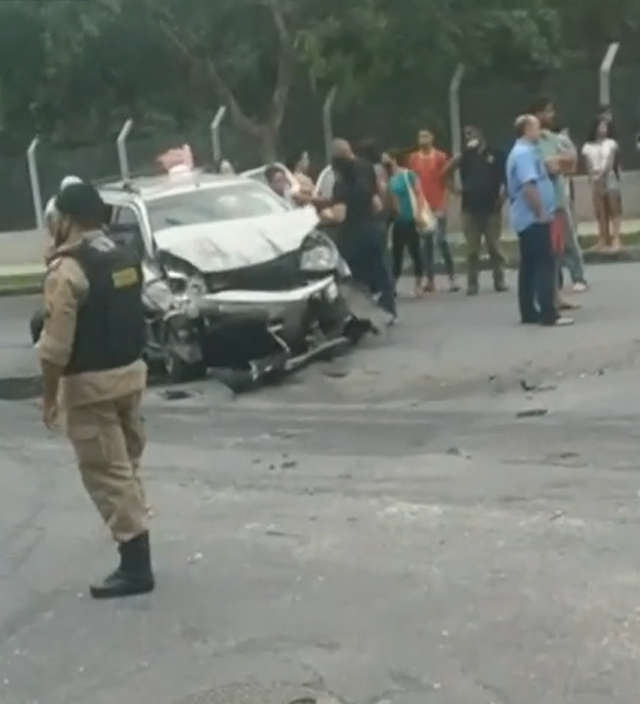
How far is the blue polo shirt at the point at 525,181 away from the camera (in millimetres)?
14070

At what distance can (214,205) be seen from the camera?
15188 mm

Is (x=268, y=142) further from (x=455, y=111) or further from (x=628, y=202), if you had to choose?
(x=628, y=202)

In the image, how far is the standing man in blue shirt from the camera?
14.1m

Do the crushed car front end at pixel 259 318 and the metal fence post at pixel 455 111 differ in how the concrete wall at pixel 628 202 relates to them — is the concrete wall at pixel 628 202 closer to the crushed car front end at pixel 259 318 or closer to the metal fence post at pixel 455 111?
the metal fence post at pixel 455 111

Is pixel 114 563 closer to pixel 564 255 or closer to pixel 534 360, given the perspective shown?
pixel 534 360

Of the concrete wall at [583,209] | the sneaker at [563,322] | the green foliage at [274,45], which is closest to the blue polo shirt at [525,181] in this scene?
the sneaker at [563,322]

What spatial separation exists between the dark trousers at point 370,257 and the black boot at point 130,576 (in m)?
7.89

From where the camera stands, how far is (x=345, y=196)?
15203mm

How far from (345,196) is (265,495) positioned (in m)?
6.12

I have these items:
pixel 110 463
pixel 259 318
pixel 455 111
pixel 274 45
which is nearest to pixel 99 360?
pixel 110 463

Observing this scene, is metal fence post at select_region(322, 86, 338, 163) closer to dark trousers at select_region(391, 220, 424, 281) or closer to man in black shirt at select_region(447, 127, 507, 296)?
dark trousers at select_region(391, 220, 424, 281)

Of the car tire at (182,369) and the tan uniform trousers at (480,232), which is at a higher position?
the tan uniform trousers at (480,232)

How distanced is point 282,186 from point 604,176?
467cm

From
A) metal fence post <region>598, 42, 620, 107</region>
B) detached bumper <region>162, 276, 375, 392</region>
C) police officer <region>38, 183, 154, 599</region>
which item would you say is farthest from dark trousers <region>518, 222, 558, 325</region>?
metal fence post <region>598, 42, 620, 107</region>
